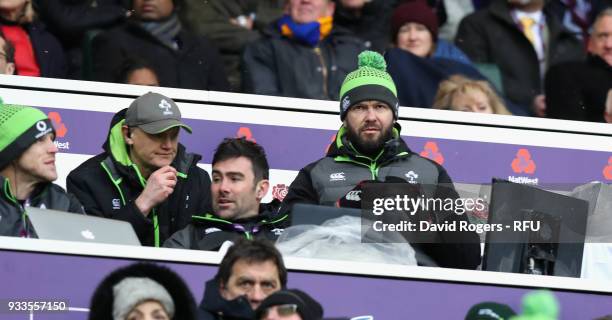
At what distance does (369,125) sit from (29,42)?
10.3 ft

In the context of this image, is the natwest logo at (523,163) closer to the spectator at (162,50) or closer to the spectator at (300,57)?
the spectator at (300,57)

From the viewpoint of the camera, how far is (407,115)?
37.1ft

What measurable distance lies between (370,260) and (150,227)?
5.37 ft

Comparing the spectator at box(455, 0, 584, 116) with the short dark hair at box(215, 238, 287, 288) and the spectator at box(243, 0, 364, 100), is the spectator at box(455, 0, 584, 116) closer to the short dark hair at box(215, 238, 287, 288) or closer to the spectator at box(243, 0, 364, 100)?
the spectator at box(243, 0, 364, 100)

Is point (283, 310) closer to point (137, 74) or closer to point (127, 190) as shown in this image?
point (127, 190)

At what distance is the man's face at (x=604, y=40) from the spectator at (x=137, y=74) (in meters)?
3.56

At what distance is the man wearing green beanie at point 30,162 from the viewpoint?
361 inches

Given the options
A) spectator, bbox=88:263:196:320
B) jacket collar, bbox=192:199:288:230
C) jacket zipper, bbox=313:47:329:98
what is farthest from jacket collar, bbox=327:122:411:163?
spectator, bbox=88:263:196:320

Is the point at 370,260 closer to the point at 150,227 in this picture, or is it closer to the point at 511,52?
the point at 150,227

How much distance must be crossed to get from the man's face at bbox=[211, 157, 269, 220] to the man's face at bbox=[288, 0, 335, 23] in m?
3.15

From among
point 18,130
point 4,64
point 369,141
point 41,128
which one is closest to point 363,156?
point 369,141

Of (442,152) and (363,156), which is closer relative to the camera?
(363,156)

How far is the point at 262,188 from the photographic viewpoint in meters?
9.73

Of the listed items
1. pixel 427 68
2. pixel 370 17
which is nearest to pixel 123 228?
pixel 427 68
